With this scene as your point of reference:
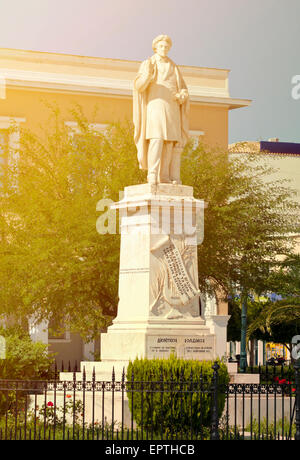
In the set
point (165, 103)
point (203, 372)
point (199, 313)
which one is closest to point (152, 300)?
point (199, 313)

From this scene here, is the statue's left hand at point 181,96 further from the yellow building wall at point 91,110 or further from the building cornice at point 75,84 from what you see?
the building cornice at point 75,84

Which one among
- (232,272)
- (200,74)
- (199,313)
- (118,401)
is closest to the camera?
(118,401)

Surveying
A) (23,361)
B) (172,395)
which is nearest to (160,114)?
(172,395)

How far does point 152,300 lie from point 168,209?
4.60 feet

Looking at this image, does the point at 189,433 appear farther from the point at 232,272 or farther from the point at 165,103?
the point at 232,272

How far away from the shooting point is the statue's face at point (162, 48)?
51.4 ft

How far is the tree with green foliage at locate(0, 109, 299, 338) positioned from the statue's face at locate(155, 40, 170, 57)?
7.32 metres

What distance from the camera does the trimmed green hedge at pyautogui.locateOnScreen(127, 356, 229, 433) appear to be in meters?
12.8

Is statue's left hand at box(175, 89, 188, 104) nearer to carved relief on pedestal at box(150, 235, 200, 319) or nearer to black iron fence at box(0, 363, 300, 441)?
carved relief on pedestal at box(150, 235, 200, 319)

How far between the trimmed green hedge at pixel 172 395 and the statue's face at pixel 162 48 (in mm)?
5004

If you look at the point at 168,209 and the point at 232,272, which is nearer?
the point at 168,209

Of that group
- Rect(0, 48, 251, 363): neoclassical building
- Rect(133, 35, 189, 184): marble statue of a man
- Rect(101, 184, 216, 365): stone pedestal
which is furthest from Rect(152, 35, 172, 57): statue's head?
Rect(0, 48, 251, 363): neoclassical building

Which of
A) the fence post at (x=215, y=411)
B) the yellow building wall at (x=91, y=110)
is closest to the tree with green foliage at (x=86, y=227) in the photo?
the yellow building wall at (x=91, y=110)
